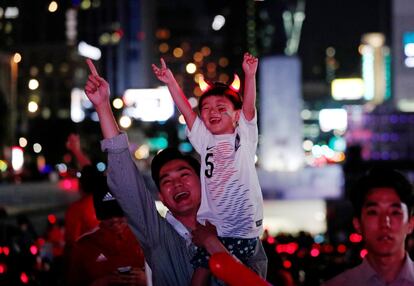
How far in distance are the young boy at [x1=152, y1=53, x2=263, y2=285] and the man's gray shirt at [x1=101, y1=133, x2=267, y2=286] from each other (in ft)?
0.45

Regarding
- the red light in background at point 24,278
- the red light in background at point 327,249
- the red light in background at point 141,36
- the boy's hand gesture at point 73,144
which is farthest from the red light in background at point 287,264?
the red light in background at point 141,36

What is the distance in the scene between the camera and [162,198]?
3648mm

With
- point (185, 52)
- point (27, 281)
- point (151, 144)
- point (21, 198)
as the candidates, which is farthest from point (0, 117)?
point (185, 52)

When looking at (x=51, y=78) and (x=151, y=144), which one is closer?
(x=151, y=144)

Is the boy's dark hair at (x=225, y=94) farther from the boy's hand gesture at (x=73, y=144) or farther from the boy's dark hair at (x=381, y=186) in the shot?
the boy's hand gesture at (x=73, y=144)

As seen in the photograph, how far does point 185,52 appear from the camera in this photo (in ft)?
434

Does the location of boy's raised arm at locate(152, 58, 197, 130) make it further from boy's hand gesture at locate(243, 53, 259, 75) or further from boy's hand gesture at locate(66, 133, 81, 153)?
boy's hand gesture at locate(66, 133, 81, 153)

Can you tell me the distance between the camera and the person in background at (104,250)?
429 centimetres

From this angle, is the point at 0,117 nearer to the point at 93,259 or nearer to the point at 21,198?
the point at 21,198

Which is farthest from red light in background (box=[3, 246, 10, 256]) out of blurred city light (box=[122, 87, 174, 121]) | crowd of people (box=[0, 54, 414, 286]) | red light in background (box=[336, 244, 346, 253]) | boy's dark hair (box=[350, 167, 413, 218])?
blurred city light (box=[122, 87, 174, 121])

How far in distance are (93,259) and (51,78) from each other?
95.0 metres

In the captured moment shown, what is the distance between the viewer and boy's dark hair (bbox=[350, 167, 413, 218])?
3289 mm

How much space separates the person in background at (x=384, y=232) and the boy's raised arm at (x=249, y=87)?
688 millimetres

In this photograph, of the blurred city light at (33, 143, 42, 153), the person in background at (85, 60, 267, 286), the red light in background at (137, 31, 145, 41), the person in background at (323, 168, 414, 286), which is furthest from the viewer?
the red light in background at (137, 31, 145, 41)
